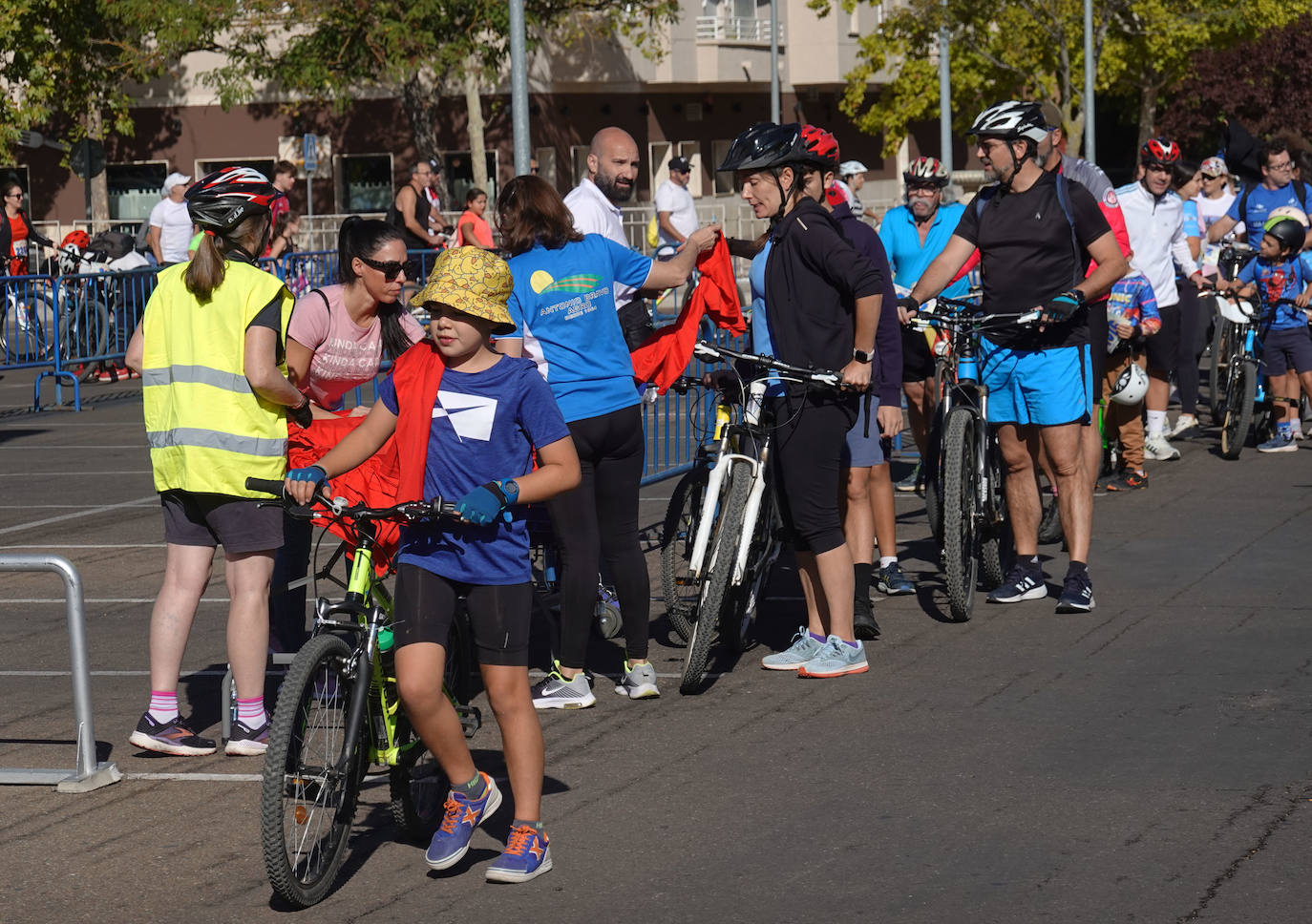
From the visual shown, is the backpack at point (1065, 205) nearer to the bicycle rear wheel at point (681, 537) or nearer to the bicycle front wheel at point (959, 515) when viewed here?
the bicycle front wheel at point (959, 515)

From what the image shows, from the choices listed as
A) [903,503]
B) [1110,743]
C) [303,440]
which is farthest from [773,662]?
[903,503]

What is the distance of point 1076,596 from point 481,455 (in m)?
4.21

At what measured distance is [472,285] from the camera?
5281 mm

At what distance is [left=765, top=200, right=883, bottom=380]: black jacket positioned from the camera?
7.60 metres

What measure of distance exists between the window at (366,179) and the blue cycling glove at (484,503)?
3790 cm

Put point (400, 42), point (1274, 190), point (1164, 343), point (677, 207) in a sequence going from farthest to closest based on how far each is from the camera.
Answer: point (400, 42) → point (677, 207) → point (1274, 190) → point (1164, 343)

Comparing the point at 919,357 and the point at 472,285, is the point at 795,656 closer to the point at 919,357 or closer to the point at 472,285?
the point at 472,285

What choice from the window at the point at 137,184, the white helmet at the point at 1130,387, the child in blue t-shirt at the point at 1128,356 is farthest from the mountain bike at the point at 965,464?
the window at the point at 137,184

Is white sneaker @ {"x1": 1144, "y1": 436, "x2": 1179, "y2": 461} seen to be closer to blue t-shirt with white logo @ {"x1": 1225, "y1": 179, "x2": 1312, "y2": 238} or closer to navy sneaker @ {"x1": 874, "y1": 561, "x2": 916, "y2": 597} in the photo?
blue t-shirt with white logo @ {"x1": 1225, "y1": 179, "x2": 1312, "y2": 238}

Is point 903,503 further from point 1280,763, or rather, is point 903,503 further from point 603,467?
point 1280,763

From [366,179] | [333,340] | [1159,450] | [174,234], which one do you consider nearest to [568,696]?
[333,340]

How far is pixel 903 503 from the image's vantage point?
12242 mm

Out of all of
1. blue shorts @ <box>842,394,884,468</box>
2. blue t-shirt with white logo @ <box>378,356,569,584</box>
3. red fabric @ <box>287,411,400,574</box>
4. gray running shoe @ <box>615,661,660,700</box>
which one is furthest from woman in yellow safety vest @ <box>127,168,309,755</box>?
blue shorts @ <box>842,394,884,468</box>

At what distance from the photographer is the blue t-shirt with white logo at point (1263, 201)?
15695 millimetres
